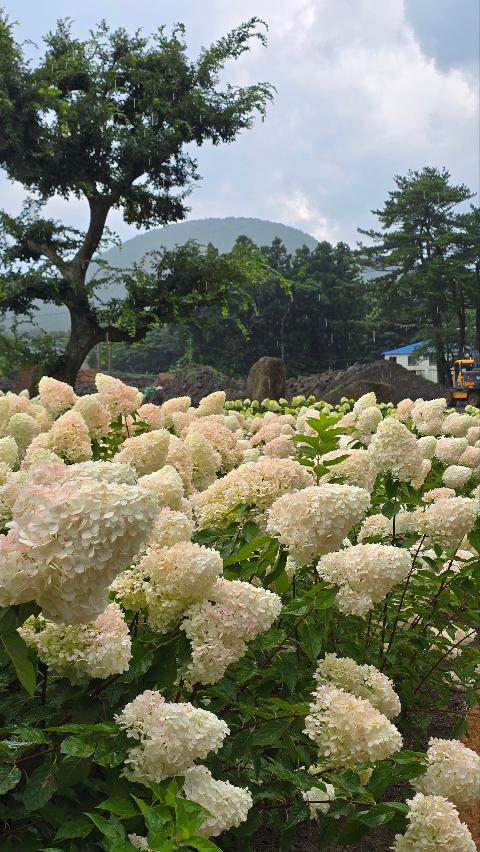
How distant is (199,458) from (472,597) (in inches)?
49.2

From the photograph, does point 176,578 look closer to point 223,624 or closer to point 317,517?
point 223,624

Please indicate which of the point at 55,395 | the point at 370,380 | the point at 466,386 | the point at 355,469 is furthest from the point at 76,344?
the point at 355,469

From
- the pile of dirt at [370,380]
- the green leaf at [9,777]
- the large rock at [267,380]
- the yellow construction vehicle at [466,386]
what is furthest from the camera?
the yellow construction vehicle at [466,386]

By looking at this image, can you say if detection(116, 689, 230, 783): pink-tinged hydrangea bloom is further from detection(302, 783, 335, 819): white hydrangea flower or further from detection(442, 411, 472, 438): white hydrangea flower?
detection(442, 411, 472, 438): white hydrangea flower

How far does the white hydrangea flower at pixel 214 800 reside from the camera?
5.05ft

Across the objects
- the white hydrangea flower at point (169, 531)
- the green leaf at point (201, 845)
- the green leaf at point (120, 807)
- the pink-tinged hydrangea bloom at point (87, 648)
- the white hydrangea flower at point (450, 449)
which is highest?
the white hydrangea flower at point (169, 531)

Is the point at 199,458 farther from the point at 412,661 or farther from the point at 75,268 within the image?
the point at 75,268

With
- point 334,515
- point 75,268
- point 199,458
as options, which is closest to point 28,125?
point 75,268

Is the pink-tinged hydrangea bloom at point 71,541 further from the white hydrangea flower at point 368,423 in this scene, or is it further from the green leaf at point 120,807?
the white hydrangea flower at point 368,423

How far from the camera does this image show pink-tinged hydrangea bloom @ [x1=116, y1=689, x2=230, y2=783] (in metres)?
1.46

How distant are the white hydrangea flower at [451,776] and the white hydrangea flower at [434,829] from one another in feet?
0.53

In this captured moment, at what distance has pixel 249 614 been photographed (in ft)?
5.79

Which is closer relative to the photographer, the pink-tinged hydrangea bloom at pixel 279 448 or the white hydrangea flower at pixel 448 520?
the white hydrangea flower at pixel 448 520

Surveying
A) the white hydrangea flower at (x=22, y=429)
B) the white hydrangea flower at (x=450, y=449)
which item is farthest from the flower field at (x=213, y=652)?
the white hydrangea flower at (x=450, y=449)
